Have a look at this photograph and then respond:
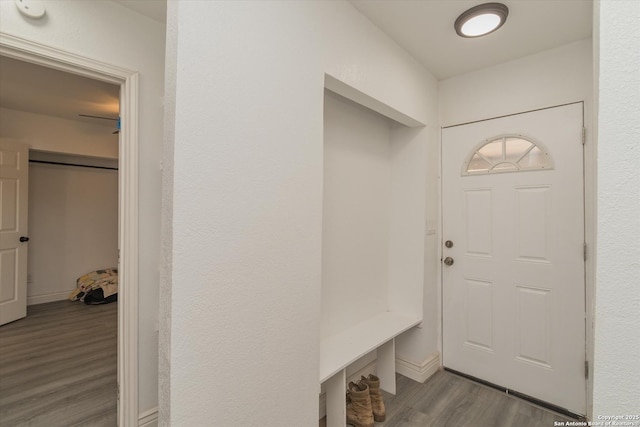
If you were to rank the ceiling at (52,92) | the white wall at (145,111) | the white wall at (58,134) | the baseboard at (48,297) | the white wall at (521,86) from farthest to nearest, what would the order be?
the baseboard at (48,297)
the white wall at (58,134)
the ceiling at (52,92)
the white wall at (521,86)
the white wall at (145,111)

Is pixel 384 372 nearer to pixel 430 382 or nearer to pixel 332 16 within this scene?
pixel 430 382

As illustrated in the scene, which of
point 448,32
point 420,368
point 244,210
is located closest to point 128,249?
point 244,210

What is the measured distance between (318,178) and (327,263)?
0.72 m

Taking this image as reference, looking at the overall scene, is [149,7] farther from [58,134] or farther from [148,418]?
[58,134]

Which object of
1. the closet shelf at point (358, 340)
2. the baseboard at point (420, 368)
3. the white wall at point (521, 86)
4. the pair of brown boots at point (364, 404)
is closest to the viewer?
the closet shelf at point (358, 340)

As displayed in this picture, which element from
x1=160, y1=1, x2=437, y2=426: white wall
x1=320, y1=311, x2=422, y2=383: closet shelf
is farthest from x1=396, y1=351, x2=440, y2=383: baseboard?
x1=160, y1=1, x2=437, y2=426: white wall

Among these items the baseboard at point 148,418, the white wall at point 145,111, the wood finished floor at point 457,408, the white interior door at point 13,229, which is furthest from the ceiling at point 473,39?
the white interior door at point 13,229

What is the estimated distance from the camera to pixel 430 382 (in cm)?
230

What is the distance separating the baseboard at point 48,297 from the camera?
4016 millimetres

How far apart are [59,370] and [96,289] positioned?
6.72 feet

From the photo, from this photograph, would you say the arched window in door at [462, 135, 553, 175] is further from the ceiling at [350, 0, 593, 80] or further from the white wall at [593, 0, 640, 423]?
the white wall at [593, 0, 640, 423]

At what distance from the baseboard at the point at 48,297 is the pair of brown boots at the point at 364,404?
4583 millimetres

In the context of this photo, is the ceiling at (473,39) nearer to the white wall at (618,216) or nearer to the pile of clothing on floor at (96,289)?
the white wall at (618,216)

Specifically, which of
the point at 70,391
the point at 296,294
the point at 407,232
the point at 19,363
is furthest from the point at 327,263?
the point at 19,363
